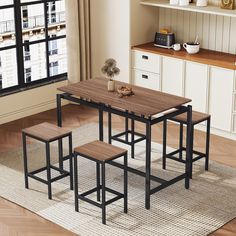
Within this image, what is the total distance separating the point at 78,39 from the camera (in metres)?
8.23

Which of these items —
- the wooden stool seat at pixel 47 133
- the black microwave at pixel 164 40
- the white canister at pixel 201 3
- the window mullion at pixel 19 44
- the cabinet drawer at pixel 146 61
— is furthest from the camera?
the black microwave at pixel 164 40

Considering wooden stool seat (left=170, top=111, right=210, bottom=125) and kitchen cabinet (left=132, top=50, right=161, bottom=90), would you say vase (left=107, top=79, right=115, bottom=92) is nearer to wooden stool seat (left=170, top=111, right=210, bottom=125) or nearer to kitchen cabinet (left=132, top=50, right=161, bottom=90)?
wooden stool seat (left=170, top=111, right=210, bottom=125)

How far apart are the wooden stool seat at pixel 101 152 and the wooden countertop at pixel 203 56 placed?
2.29 m

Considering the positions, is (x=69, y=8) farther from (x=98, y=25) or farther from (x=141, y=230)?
(x=141, y=230)

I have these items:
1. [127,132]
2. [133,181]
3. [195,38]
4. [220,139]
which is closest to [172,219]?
[133,181]

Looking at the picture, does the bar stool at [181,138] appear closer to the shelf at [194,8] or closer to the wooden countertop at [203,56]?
the wooden countertop at [203,56]

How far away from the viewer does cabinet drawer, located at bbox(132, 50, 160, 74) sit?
7826 millimetres

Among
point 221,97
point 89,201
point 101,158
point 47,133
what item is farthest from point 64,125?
point 101,158

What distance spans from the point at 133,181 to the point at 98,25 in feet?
9.59

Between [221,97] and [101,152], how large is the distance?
2.41 meters

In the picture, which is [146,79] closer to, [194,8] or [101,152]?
[194,8]

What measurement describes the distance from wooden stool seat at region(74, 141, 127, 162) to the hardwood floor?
0.70 m

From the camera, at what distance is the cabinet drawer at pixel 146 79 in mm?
7898

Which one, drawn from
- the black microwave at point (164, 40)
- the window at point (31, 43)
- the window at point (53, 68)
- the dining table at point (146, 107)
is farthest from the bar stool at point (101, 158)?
the window at point (53, 68)
